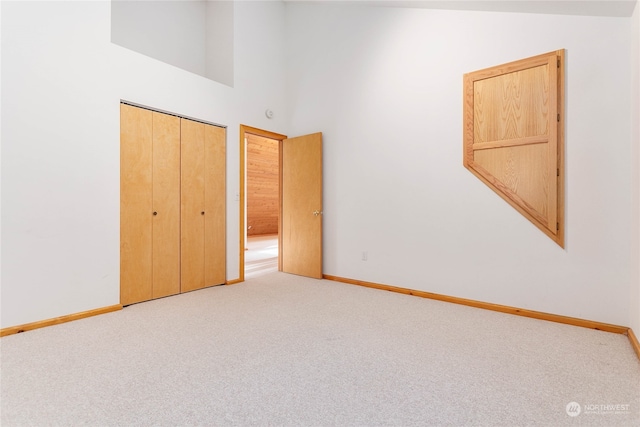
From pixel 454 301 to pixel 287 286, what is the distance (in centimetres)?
189

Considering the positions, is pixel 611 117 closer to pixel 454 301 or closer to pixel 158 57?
pixel 454 301

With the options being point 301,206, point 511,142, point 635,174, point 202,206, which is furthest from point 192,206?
point 635,174

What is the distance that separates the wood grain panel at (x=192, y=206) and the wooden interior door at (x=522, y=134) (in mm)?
2910

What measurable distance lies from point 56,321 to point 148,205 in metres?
1.25

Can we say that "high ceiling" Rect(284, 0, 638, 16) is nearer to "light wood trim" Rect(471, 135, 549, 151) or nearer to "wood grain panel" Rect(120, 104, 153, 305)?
"light wood trim" Rect(471, 135, 549, 151)

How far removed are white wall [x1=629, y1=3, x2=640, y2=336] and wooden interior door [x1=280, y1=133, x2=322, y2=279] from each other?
3.01 m

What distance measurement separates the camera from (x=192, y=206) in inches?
148

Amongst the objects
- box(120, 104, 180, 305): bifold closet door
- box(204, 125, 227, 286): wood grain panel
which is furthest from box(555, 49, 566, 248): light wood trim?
box(120, 104, 180, 305): bifold closet door

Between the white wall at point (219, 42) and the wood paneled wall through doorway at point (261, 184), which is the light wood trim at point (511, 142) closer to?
the white wall at point (219, 42)

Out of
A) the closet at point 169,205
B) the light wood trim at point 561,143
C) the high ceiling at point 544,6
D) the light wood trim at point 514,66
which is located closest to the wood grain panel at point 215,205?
the closet at point 169,205

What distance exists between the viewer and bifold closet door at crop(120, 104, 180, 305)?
317 centimetres

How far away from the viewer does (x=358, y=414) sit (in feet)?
4.98

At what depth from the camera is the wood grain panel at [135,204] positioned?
10.3 ft

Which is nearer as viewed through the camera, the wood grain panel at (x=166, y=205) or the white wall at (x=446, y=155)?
the white wall at (x=446, y=155)
